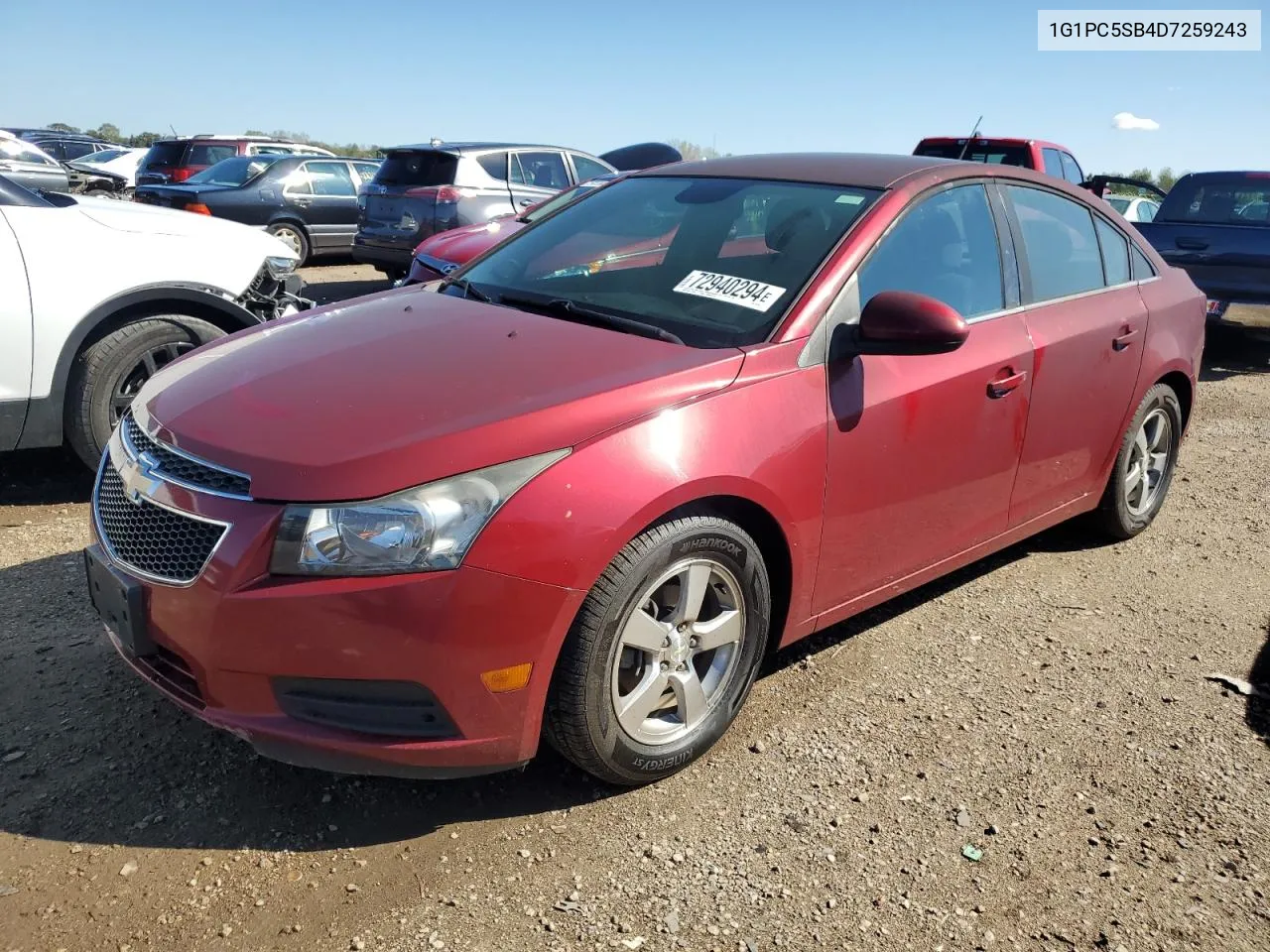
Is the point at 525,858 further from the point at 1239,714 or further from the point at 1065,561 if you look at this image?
the point at 1065,561

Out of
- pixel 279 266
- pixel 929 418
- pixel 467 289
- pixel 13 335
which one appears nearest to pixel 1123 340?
pixel 929 418

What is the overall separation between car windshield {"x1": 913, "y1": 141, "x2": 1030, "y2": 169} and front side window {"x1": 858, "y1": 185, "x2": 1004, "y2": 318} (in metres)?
7.31

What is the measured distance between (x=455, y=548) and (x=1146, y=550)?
12.1 ft

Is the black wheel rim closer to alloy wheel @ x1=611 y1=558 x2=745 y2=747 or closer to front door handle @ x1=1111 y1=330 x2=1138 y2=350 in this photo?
alloy wheel @ x1=611 y1=558 x2=745 y2=747

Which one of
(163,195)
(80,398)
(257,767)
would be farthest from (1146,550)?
(163,195)

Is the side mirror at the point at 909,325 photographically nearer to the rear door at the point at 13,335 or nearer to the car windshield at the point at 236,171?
the rear door at the point at 13,335

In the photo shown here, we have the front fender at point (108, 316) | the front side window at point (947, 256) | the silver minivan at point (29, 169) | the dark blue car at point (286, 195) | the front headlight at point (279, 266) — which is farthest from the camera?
the dark blue car at point (286, 195)

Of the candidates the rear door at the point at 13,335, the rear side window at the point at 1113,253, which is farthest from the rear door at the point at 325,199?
the rear side window at the point at 1113,253

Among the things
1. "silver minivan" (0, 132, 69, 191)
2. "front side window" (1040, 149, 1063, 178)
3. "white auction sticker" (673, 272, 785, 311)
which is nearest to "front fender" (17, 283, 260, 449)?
"silver minivan" (0, 132, 69, 191)

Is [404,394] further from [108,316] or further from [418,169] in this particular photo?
[418,169]

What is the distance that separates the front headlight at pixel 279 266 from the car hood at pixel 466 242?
88.7 inches

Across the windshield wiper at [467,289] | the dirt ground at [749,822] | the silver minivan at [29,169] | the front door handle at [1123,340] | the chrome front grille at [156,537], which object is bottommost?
the dirt ground at [749,822]

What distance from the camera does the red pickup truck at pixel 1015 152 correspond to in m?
10.3

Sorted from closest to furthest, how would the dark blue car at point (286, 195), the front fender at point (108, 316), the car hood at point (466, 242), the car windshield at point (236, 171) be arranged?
the front fender at point (108, 316), the car hood at point (466, 242), the dark blue car at point (286, 195), the car windshield at point (236, 171)
